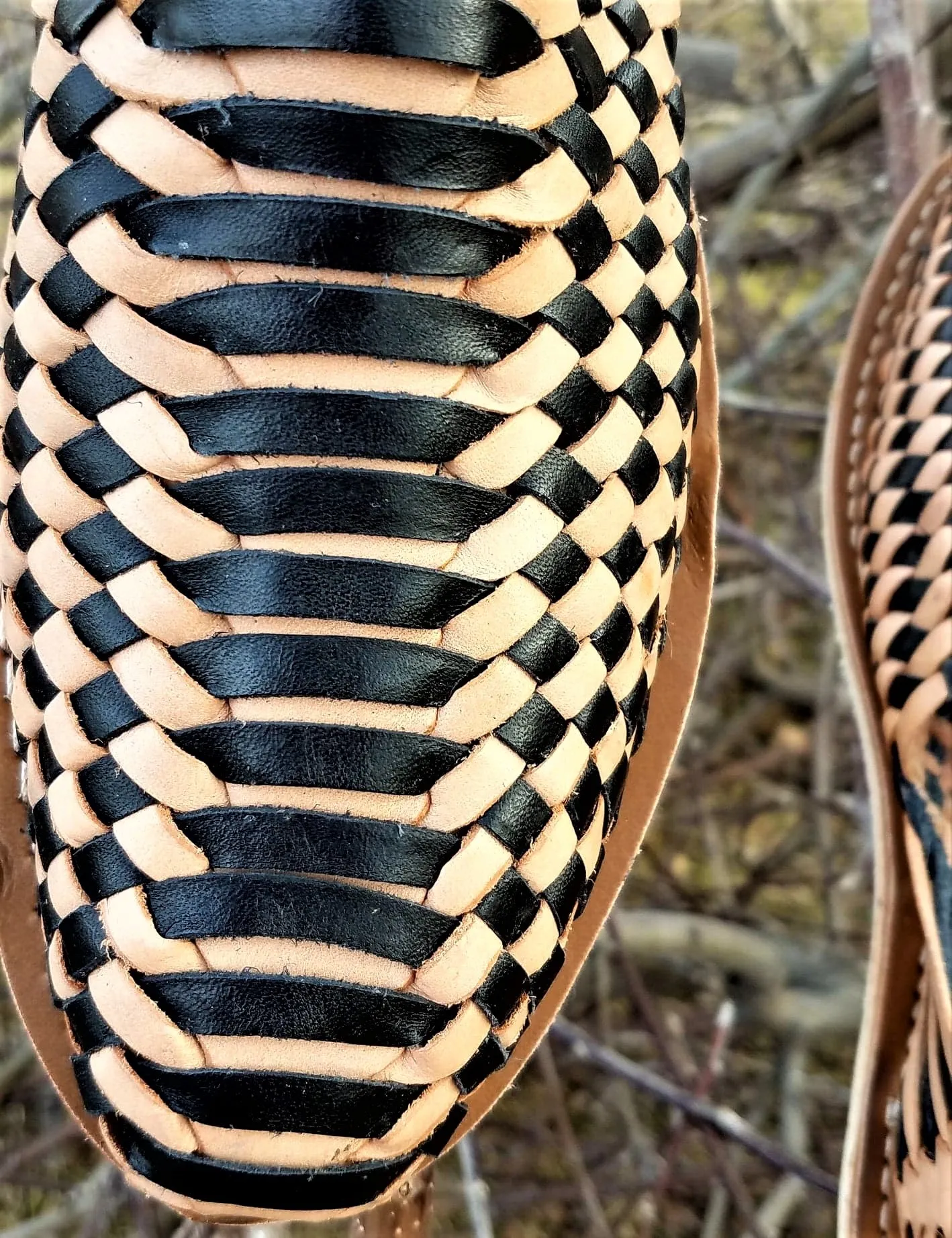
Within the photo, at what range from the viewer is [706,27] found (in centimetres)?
138

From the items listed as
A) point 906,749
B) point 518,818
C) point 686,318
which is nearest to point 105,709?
point 518,818

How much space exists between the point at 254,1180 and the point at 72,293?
0.26 meters

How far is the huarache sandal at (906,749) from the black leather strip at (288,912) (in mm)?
285

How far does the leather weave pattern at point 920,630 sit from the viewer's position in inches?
20.1

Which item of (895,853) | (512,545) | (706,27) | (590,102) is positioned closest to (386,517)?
(512,545)

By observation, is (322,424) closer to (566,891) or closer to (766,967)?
(566,891)

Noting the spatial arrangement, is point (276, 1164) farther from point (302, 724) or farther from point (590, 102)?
point (590, 102)

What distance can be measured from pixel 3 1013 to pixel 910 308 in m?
1.04

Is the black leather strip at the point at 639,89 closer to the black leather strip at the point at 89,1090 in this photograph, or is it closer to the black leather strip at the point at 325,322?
the black leather strip at the point at 325,322

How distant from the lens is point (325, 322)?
0.32 metres

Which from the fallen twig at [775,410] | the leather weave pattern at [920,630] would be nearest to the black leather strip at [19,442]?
the leather weave pattern at [920,630]

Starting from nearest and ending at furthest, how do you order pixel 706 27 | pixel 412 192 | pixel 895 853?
pixel 412 192 < pixel 895 853 < pixel 706 27

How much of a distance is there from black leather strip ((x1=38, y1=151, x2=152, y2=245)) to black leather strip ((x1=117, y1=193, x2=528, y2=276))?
1 centimetres

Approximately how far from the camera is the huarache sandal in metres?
0.52
